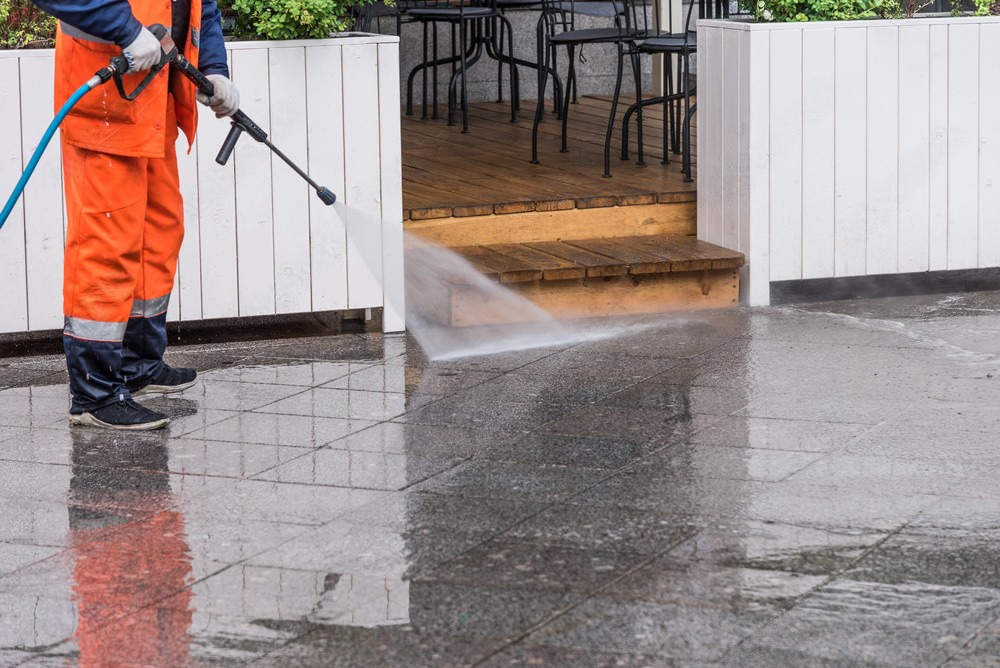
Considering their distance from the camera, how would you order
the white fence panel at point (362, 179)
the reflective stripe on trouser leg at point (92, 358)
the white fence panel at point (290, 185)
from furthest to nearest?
1. the white fence panel at point (362, 179)
2. the white fence panel at point (290, 185)
3. the reflective stripe on trouser leg at point (92, 358)

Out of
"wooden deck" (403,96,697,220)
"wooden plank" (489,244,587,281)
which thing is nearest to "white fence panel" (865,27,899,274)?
"wooden deck" (403,96,697,220)

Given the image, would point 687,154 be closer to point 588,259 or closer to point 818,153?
point 818,153

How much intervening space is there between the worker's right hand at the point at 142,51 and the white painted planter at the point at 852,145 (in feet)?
10.1

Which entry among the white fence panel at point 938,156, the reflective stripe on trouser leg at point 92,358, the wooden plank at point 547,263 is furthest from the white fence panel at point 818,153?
the reflective stripe on trouser leg at point 92,358

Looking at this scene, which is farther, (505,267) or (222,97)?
(505,267)

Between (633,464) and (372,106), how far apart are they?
260 cm

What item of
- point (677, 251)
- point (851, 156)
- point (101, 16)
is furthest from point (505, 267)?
point (101, 16)

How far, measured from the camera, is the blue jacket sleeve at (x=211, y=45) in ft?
18.5

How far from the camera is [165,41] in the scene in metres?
5.24

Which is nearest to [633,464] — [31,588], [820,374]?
[820,374]

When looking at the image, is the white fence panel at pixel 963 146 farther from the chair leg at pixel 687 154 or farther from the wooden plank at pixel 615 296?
the chair leg at pixel 687 154

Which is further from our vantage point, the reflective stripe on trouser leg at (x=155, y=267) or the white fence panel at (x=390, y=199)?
the white fence panel at (x=390, y=199)

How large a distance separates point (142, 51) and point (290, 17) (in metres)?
1.70

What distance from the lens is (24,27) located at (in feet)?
21.9
